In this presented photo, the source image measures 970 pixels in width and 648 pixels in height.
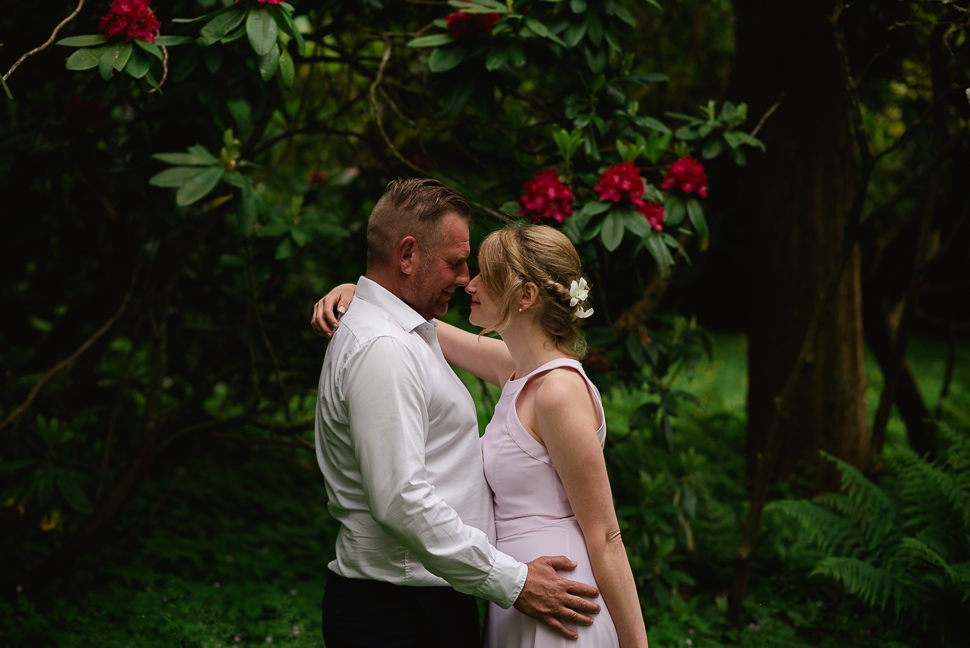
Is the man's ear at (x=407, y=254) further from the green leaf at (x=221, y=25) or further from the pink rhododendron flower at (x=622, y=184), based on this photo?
the green leaf at (x=221, y=25)

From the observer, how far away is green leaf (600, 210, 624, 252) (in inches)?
89.9

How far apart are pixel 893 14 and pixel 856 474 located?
93.1 inches

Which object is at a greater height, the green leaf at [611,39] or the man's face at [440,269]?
the green leaf at [611,39]

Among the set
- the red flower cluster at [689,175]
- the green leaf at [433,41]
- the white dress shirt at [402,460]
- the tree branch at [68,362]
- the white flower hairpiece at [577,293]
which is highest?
the green leaf at [433,41]

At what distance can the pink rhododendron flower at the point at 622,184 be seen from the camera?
2.35 meters

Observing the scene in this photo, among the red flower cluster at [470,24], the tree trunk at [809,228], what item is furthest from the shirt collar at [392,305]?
the tree trunk at [809,228]

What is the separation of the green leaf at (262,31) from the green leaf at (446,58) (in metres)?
0.57

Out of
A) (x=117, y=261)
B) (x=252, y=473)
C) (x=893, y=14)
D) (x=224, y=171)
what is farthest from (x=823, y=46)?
(x=252, y=473)

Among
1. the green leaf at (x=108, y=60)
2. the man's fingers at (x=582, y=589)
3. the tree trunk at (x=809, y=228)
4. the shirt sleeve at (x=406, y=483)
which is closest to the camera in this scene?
the shirt sleeve at (x=406, y=483)

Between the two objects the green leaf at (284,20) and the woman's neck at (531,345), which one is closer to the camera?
the woman's neck at (531,345)

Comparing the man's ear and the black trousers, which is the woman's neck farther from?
the black trousers

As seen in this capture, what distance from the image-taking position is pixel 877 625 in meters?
2.99

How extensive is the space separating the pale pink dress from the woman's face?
190 mm

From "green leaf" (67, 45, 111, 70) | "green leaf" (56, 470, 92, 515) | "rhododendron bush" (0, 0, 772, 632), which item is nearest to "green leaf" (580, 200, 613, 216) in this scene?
"rhododendron bush" (0, 0, 772, 632)
